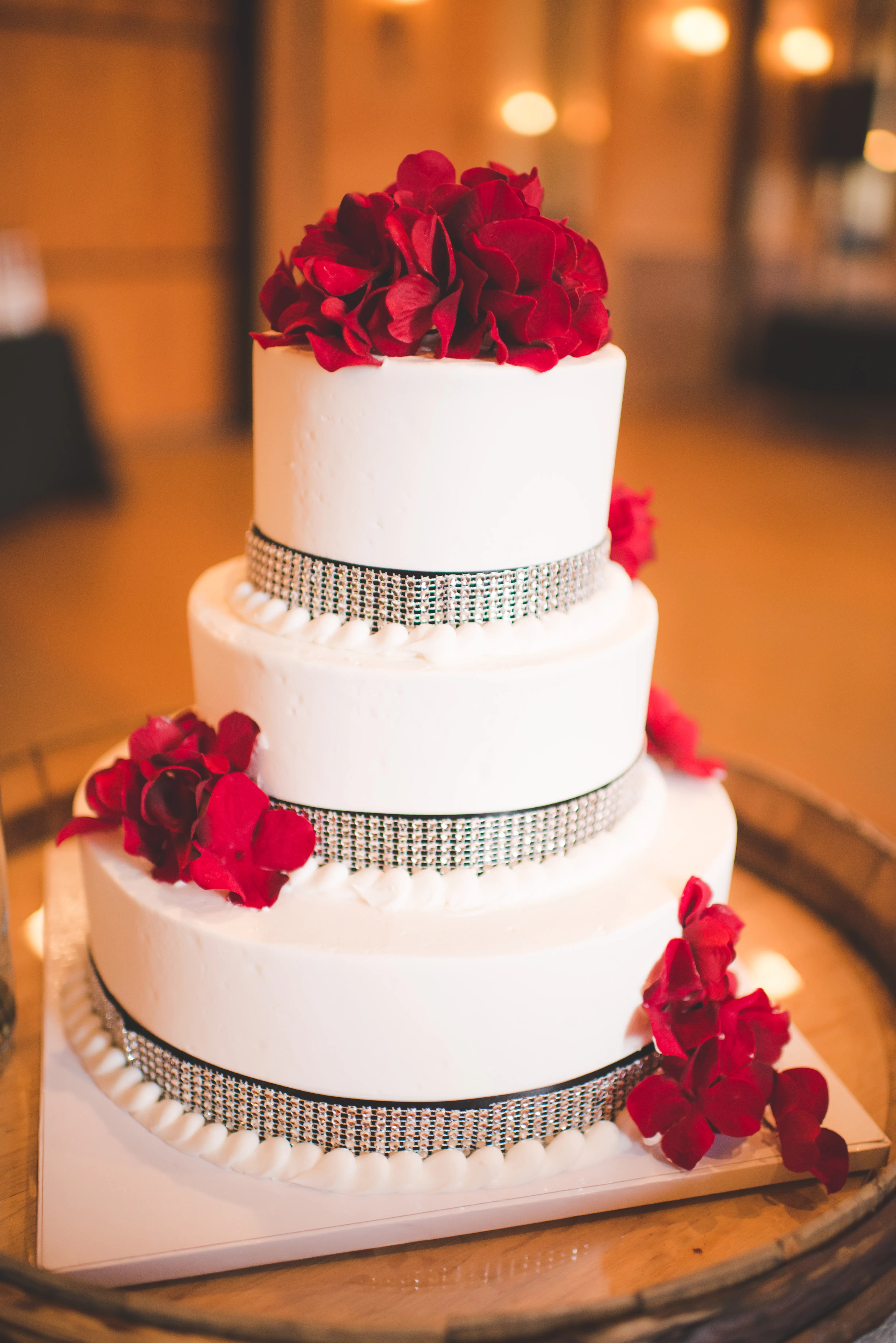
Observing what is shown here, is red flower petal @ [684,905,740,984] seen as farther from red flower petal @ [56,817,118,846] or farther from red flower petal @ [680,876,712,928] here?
red flower petal @ [56,817,118,846]

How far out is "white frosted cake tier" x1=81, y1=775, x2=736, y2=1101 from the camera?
1.18 m

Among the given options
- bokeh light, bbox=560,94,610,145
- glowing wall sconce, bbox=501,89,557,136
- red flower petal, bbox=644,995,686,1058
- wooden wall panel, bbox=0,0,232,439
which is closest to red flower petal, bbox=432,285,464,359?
red flower petal, bbox=644,995,686,1058

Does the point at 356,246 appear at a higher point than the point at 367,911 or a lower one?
higher

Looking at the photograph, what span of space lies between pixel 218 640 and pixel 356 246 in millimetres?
466

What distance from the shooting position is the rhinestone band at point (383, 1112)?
4.09 feet

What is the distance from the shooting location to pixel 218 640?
1272 millimetres

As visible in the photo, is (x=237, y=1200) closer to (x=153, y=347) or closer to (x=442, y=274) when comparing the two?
(x=442, y=274)

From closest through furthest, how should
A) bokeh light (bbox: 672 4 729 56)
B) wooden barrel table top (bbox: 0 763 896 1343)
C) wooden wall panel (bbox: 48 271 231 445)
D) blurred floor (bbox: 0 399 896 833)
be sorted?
wooden barrel table top (bbox: 0 763 896 1343) < blurred floor (bbox: 0 399 896 833) < wooden wall panel (bbox: 48 271 231 445) < bokeh light (bbox: 672 4 729 56)

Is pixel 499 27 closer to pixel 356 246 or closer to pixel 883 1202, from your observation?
pixel 356 246

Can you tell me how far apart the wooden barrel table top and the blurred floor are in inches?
43.2

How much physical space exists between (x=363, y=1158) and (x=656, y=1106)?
1.14ft

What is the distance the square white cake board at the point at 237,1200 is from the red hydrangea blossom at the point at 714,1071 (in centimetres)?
4

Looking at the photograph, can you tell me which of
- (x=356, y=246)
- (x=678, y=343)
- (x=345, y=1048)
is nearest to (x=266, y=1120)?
(x=345, y=1048)

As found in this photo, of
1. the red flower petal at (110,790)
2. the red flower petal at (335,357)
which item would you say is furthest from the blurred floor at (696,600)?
the red flower petal at (335,357)
